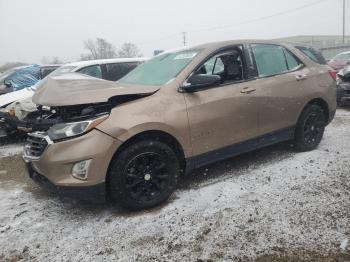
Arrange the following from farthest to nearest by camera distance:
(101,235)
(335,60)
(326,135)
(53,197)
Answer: (335,60) < (326,135) < (53,197) < (101,235)

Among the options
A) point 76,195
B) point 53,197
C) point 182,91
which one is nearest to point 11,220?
point 53,197

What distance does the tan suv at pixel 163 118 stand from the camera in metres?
3.21

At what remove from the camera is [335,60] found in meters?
14.1

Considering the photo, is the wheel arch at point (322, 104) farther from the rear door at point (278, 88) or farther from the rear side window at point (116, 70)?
the rear side window at point (116, 70)

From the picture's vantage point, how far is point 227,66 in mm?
4289

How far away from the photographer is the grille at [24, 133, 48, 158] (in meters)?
3.36

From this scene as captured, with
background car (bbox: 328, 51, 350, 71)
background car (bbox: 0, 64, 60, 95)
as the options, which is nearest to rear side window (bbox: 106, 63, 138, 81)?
background car (bbox: 0, 64, 60, 95)

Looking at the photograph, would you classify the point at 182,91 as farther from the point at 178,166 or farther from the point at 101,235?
the point at 101,235

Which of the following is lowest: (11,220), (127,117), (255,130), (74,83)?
(11,220)

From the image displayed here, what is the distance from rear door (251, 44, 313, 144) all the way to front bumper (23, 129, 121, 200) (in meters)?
2.09

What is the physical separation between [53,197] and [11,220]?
1.94 feet

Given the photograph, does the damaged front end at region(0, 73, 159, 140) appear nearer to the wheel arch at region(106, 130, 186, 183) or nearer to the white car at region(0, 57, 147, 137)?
the wheel arch at region(106, 130, 186, 183)

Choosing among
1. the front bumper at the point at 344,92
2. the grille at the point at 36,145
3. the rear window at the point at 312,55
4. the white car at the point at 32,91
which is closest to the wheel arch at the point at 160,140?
the grille at the point at 36,145

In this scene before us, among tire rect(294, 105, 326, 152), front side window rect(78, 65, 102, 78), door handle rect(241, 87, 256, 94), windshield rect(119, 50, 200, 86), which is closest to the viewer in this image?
windshield rect(119, 50, 200, 86)
